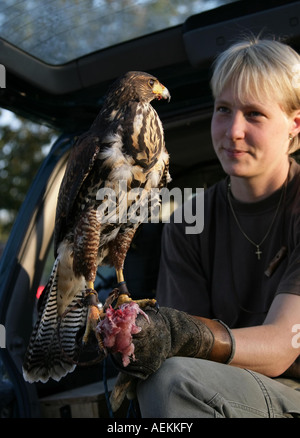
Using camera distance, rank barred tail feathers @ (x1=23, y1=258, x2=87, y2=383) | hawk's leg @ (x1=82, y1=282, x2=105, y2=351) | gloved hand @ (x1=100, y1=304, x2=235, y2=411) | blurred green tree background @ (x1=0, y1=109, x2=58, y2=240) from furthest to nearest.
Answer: blurred green tree background @ (x1=0, y1=109, x2=58, y2=240) < barred tail feathers @ (x1=23, y1=258, x2=87, y2=383) < hawk's leg @ (x1=82, y1=282, x2=105, y2=351) < gloved hand @ (x1=100, y1=304, x2=235, y2=411)

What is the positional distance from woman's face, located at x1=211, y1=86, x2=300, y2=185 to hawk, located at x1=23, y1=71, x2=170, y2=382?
0.24 metres

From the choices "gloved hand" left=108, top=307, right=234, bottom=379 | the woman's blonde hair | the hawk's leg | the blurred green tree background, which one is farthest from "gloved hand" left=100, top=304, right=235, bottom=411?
the blurred green tree background

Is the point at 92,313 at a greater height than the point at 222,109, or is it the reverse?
the point at 222,109

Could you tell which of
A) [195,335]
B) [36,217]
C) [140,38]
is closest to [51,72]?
[140,38]

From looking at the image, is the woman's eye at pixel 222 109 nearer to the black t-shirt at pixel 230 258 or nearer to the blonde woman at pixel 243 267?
the blonde woman at pixel 243 267

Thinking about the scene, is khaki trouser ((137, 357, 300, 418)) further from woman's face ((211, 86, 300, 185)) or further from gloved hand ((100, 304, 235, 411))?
woman's face ((211, 86, 300, 185))

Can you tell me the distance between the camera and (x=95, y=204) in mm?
2305

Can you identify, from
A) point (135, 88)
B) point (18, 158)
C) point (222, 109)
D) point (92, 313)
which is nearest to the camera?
point (92, 313)

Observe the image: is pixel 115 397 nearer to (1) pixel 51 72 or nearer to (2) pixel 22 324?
(2) pixel 22 324

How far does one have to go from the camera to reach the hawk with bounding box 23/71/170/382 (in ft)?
7.16

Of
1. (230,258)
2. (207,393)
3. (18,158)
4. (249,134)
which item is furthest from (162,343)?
(18,158)

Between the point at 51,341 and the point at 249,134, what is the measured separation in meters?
1.17

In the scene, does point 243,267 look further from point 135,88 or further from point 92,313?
point 135,88

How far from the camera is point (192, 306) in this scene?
8.20 ft
